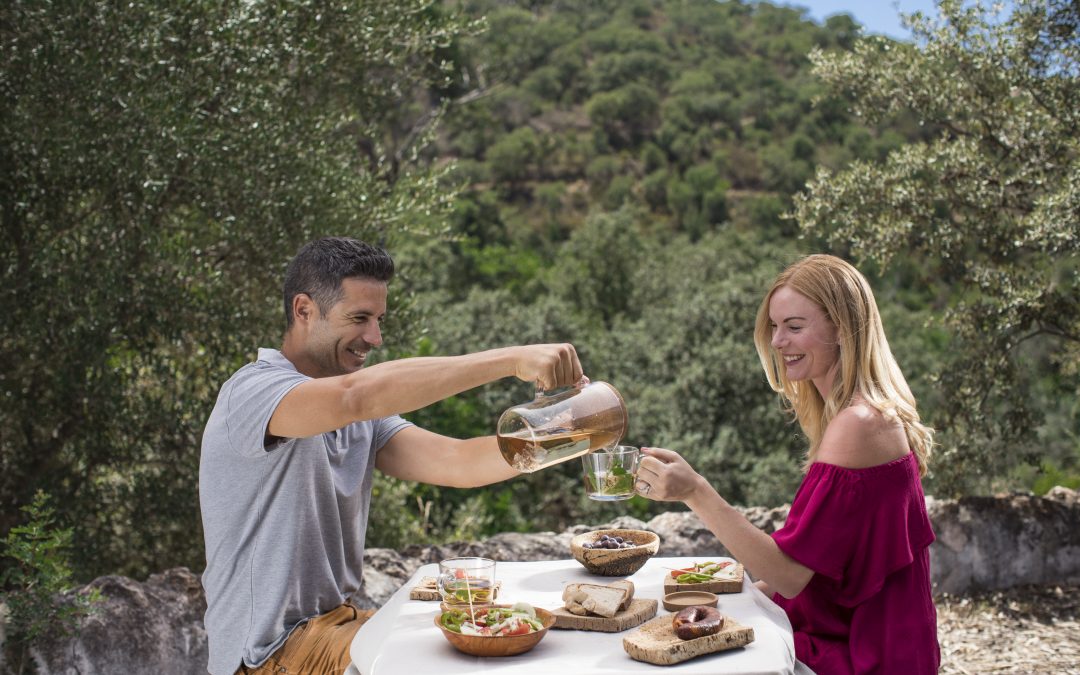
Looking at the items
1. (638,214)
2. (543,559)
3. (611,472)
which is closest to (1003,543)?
(543,559)

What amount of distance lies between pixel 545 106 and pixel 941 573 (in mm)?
55657

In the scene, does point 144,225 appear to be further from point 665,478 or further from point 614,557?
point 665,478

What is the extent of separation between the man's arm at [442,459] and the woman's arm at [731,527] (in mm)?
554

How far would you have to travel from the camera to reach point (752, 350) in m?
12.9

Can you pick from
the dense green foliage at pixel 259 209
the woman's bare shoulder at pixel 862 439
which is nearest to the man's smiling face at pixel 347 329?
the woman's bare shoulder at pixel 862 439

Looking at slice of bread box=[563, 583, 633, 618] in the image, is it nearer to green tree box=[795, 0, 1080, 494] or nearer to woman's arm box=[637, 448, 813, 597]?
woman's arm box=[637, 448, 813, 597]

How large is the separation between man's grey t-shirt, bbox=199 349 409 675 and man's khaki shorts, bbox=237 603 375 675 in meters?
0.03

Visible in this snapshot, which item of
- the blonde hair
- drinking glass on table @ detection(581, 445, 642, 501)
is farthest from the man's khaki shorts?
the blonde hair

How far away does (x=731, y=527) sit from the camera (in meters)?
2.89

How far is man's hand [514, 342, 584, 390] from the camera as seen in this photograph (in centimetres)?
255

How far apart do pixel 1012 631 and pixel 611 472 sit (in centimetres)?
427

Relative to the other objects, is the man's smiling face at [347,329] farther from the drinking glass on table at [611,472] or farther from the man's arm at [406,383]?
the drinking glass on table at [611,472]

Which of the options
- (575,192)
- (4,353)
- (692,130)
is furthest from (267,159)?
(692,130)

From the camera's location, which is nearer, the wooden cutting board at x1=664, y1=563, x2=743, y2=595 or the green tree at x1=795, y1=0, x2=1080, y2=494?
the wooden cutting board at x1=664, y1=563, x2=743, y2=595
